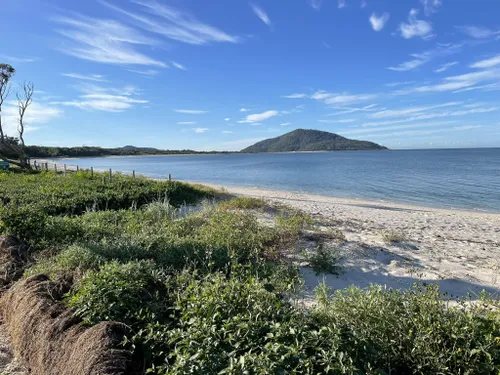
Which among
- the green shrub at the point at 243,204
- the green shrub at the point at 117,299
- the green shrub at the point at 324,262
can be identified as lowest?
the green shrub at the point at 324,262

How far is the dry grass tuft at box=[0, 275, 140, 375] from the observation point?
2.63m

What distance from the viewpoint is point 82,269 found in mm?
4371

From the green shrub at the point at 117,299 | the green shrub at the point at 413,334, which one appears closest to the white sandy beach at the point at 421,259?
the green shrub at the point at 413,334

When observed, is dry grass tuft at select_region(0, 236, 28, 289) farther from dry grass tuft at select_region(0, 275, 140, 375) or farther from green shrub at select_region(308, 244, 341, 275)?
green shrub at select_region(308, 244, 341, 275)

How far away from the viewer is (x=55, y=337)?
3.08 m

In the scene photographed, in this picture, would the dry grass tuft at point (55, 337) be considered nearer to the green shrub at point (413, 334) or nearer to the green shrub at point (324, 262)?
the green shrub at point (413, 334)

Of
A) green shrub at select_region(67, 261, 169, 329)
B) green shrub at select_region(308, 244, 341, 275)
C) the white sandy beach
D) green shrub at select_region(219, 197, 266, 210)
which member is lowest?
the white sandy beach

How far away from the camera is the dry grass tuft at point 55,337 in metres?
2.63

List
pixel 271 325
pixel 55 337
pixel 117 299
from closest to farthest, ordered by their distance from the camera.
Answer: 1. pixel 271 325
2. pixel 55 337
3. pixel 117 299

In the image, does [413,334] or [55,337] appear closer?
[413,334]

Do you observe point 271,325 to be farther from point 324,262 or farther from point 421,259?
point 421,259

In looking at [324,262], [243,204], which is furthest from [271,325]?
[243,204]

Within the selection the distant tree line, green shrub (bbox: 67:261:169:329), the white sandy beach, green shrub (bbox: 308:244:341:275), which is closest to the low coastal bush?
green shrub (bbox: 67:261:169:329)

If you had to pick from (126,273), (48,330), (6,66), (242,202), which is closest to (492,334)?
(126,273)
